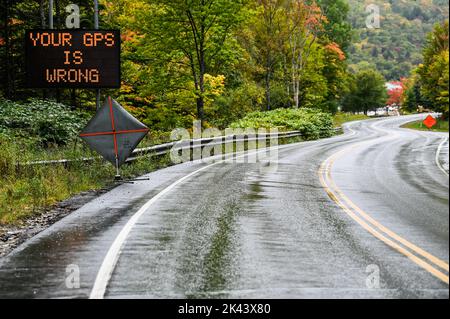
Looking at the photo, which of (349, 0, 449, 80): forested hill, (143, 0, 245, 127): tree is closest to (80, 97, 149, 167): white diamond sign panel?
(143, 0, 245, 127): tree

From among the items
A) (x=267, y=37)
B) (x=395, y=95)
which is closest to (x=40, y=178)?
(x=267, y=37)

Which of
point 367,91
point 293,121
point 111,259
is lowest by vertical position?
point 111,259

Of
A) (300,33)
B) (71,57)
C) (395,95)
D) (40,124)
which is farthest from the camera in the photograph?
(395,95)

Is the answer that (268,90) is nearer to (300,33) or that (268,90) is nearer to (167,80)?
(300,33)

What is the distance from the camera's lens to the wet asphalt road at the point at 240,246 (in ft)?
19.1

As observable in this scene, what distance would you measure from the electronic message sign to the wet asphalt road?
4713 mm

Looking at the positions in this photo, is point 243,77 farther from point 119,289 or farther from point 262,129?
point 119,289

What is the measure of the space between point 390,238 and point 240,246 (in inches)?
91.6

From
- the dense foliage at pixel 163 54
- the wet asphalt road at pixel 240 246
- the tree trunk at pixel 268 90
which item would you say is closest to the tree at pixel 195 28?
the dense foliage at pixel 163 54

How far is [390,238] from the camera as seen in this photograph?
8141 mm

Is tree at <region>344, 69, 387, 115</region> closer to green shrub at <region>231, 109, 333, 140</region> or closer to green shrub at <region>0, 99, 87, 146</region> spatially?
green shrub at <region>231, 109, 333, 140</region>

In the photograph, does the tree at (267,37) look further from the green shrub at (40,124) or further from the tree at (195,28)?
the green shrub at (40,124)

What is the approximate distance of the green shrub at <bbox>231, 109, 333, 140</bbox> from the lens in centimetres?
3919
